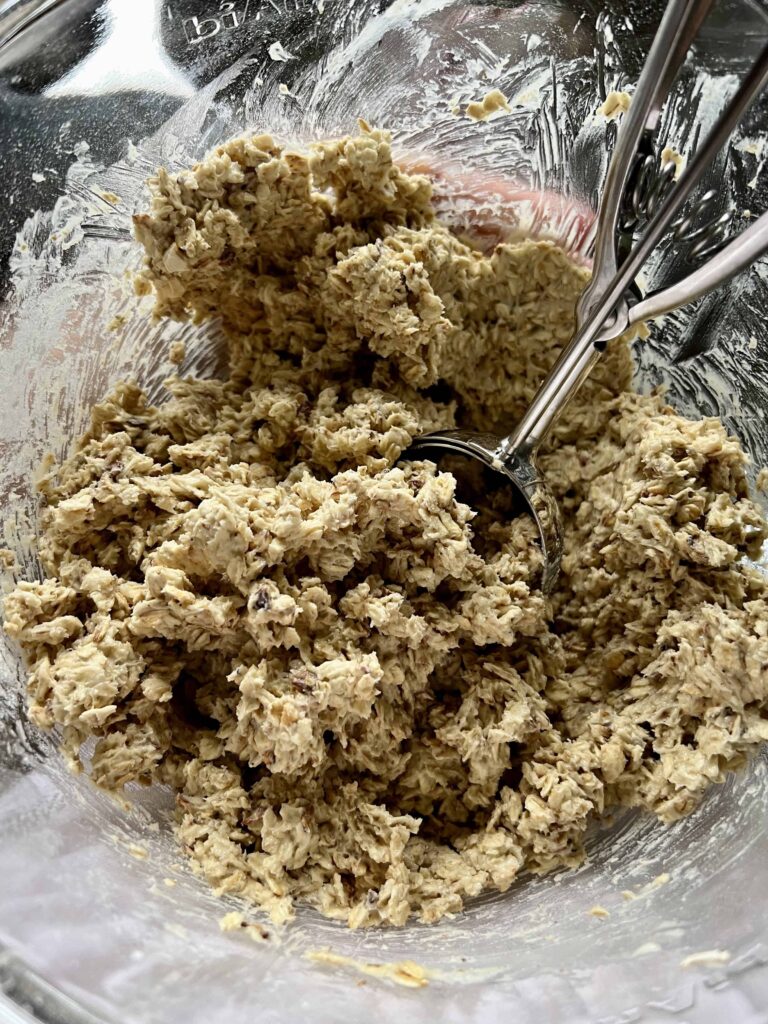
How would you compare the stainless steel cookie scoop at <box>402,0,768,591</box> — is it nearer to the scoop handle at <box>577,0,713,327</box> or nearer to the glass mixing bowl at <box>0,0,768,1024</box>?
the scoop handle at <box>577,0,713,327</box>

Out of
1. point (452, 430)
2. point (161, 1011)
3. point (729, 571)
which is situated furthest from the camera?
point (452, 430)

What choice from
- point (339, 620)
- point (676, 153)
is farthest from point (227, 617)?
point (676, 153)

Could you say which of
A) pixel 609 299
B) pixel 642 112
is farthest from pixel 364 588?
pixel 642 112

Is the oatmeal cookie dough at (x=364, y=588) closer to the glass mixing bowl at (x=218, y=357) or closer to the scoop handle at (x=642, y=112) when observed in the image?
the glass mixing bowl at (x=218, y=357)

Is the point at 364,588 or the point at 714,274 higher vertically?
the point at 714,274

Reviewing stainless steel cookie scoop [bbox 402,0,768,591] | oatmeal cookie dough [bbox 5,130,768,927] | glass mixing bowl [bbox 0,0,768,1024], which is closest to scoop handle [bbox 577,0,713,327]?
stainless steel cookie scoop [bbox 402,0,768,591]

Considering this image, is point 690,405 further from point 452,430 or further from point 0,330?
point 0,330

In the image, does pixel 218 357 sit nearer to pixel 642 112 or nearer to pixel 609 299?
pixel 609 299
